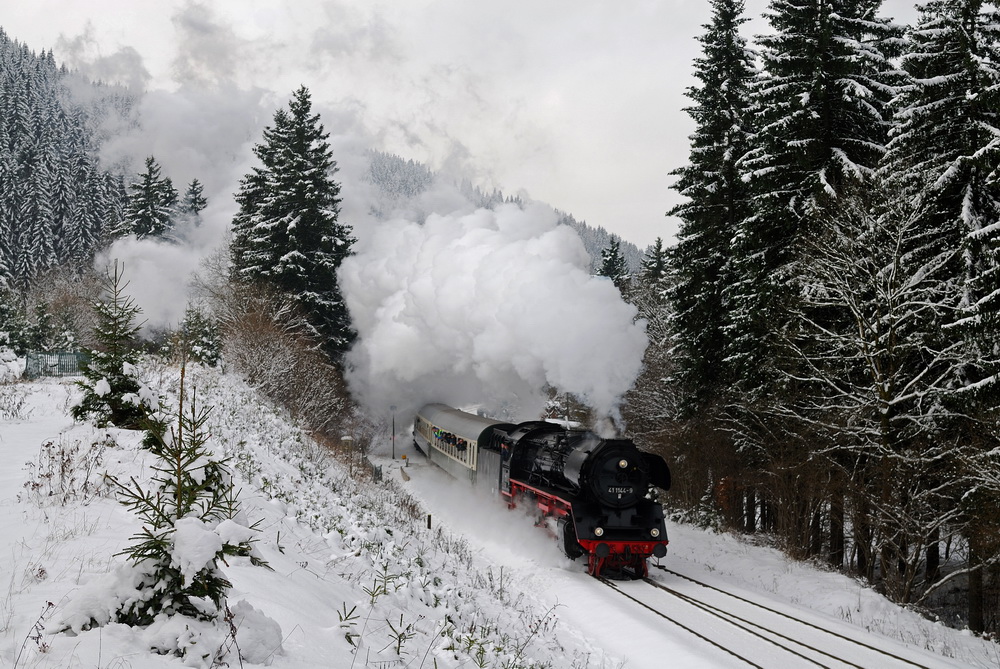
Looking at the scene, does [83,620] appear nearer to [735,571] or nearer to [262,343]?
[735,571]

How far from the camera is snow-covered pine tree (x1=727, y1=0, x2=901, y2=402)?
16266mm

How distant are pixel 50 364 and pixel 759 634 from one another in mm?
31680

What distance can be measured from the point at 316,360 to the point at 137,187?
135 feet

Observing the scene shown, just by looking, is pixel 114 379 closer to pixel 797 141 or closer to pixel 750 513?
pixel 797 141

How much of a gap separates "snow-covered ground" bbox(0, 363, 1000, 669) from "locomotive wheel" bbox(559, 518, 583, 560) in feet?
1.57

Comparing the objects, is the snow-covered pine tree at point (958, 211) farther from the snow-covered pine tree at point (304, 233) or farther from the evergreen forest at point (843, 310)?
the snow-covered pine tree at point (304, 233)

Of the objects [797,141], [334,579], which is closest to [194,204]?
[797,141]

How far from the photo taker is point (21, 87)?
3533 inches

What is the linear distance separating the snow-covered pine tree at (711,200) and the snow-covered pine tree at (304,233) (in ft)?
59.0

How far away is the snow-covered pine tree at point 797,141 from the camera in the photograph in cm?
1627

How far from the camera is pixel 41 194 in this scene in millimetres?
72688

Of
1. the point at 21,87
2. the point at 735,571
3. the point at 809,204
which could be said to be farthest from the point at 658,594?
the point at 21,87

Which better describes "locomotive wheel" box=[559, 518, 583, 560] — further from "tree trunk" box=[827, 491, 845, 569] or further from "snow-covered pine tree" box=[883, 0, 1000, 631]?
"snow-covered pine tree" box=[883, 0, 1000, 631]

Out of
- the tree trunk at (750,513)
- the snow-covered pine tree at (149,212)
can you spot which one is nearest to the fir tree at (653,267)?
the tree trunk at (750,513)
